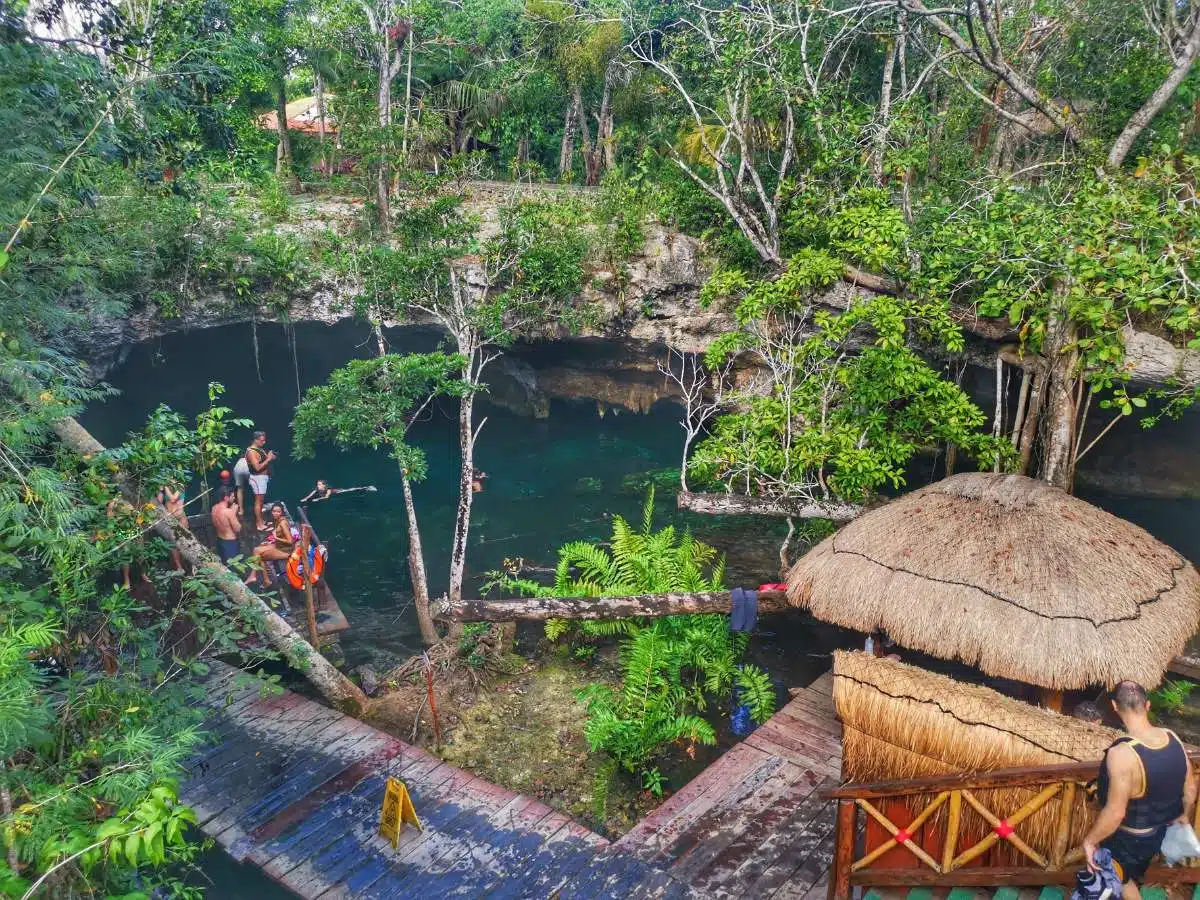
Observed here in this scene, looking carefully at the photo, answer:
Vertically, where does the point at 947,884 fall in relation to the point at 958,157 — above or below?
below

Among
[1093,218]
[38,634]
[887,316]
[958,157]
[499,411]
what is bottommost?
[499,411]

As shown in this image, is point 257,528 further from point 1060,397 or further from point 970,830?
point 1060,397

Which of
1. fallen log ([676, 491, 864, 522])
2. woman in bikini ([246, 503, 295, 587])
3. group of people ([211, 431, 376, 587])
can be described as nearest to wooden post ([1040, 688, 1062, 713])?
fallen log ([676, 491, 864, 522])

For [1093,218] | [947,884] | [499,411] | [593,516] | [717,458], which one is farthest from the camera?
[499,411]

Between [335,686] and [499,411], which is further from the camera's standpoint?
[499,411]

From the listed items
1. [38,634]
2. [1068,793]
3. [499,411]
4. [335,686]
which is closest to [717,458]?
[335,686]

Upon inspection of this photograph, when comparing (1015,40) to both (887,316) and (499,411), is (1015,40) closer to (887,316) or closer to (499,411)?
(887,316)

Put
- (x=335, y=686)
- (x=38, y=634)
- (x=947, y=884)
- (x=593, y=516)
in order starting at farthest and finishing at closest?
1. (x=593, y=516)
2. (x=335, y=686)
3. (x=947, y=884)
4. (x=38, y=634)
